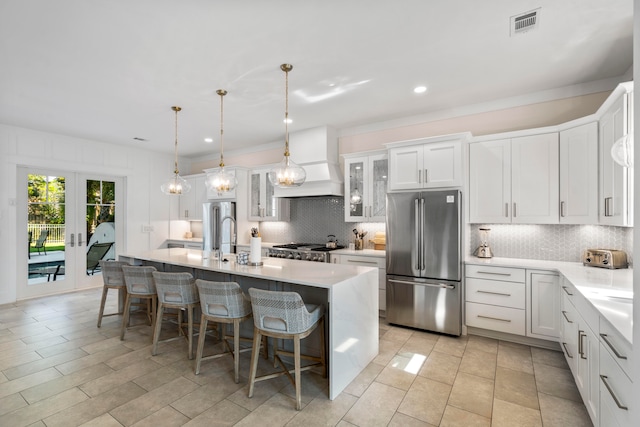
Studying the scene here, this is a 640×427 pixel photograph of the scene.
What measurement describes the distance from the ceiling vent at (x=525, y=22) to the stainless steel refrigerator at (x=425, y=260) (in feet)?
5.60

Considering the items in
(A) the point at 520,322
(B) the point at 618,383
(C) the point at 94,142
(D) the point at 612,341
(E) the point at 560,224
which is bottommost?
(A) the point at 520,322

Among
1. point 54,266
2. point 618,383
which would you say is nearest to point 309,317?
point 618,383

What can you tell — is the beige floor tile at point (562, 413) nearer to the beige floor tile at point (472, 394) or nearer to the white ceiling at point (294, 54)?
the beige floor tile at point (472, 394)

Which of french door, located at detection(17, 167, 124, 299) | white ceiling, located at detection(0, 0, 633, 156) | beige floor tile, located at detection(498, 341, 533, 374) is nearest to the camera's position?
white ceiling, located at detection(0, 0, 633, 156)

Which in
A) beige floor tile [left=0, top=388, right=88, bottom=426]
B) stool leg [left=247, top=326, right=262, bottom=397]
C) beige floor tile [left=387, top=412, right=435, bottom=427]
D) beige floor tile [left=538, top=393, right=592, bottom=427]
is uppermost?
stool leg [left=247, top=326, right=262, bottom=397]

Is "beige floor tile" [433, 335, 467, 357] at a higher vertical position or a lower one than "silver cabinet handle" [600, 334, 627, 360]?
lower

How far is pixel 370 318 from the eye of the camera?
2.93 meters

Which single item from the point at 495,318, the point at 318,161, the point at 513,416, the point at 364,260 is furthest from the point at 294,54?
the point at 495,318

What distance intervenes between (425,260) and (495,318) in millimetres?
959

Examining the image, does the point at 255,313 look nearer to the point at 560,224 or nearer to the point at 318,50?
the point at 318,50

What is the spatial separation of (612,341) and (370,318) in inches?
67.5

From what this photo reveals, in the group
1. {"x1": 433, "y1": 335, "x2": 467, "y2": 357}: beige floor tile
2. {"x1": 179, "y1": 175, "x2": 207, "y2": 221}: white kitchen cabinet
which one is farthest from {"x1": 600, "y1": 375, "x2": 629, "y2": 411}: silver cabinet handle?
{"x1": 179, "y1": 175, "x2": 207, "y2": 221}: white kitchen cabinet

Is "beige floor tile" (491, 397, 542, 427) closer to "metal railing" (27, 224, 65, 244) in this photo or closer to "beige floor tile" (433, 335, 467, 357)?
"beige floor tile" (433, 335, 467, 357)

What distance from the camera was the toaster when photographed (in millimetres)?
2955
